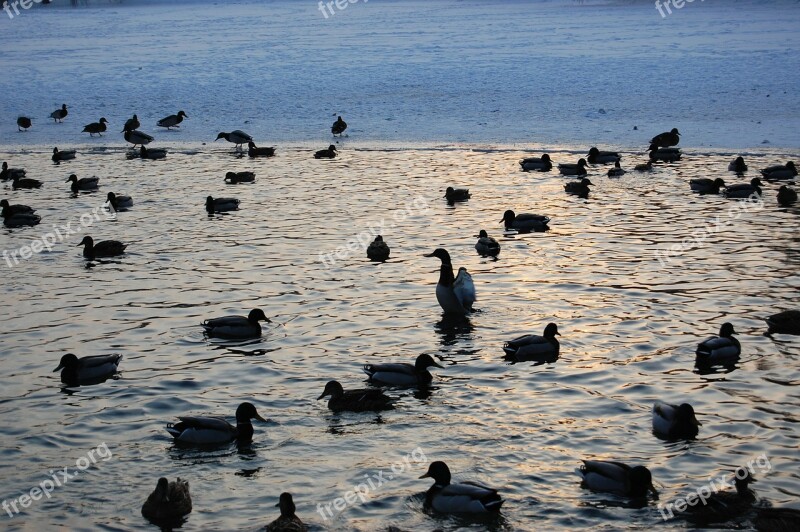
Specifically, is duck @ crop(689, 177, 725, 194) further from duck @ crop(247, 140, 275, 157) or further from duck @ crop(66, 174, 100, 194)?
duck @ crop(66, 174, 100, 194)

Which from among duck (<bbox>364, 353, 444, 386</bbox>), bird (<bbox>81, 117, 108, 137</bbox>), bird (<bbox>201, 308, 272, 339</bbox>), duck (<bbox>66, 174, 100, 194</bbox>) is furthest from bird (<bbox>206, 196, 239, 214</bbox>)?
bird (<bbox>81, 117, 108, 137</bbox>)

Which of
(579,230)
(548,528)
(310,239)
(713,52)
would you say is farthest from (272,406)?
(713,52)

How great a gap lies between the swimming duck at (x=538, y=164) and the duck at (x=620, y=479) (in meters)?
15.7

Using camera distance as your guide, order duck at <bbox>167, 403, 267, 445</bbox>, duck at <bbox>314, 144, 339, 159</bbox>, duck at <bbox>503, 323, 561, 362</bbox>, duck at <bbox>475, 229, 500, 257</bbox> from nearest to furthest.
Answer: duck at <bbox>167, 403, 267, 445</bbox>, duck at <bbox>503, 323, 561, 362</bbox>, duck at <bbox>475, 229, 500, 257</bbox>, duck at <bbox>314, 144, 339, 159</bbox>

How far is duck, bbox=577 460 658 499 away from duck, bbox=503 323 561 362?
3224 millimetres

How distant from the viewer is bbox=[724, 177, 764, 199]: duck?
20.4 m

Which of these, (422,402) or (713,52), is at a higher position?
(713,52)

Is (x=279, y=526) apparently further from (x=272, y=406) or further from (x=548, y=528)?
(x=272, y=406)

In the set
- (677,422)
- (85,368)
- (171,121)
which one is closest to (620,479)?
(677,422)

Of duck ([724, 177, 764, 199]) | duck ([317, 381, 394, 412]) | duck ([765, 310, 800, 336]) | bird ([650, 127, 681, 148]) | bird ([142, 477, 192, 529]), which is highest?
bird ([650, 127, 681, 148])

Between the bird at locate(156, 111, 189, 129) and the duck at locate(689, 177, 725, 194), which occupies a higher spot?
the bird at locate(156, 111, 189, 129)

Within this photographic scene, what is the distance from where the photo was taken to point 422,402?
10.8m

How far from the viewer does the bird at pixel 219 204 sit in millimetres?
20344

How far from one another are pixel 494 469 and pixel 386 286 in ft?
21.1
